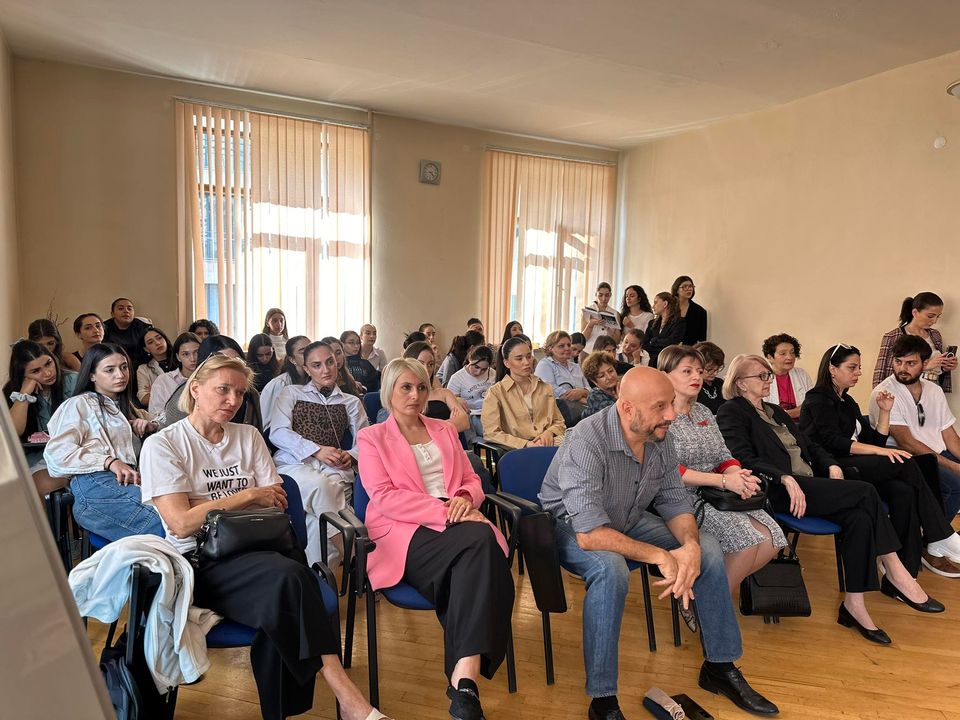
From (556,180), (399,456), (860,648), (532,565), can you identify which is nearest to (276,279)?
(556,180)

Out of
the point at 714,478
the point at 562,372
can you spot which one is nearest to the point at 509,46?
the point at 562,372

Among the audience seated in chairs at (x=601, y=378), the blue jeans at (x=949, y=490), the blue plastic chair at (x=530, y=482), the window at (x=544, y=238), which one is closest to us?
the blue plastic chair at (x=530, y=482)

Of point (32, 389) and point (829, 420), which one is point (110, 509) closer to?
point (32, 389)

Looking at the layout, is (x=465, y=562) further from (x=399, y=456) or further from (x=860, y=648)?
(x=860, y=648)

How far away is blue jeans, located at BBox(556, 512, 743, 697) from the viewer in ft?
8.21

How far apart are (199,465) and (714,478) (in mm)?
2184

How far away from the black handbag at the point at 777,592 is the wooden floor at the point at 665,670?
11 centimetres

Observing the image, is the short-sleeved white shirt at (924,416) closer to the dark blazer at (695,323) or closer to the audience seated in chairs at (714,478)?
the audience seated in chairs at (714,478)

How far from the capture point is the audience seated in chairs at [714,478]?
10.3 ft

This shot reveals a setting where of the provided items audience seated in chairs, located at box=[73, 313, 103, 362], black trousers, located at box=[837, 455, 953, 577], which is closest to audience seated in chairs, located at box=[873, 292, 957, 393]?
black trousers, located at box=[837, 455, 953, 577]

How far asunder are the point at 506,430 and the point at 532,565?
6.04 ft

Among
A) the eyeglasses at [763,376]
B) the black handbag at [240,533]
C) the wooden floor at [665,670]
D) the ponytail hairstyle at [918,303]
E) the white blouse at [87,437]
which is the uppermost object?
the ponytail hairstyle at [918,303]

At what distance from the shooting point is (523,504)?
113 inches

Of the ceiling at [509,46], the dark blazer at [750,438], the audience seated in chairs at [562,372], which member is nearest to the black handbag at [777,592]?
the dark blazer at [750,438]
